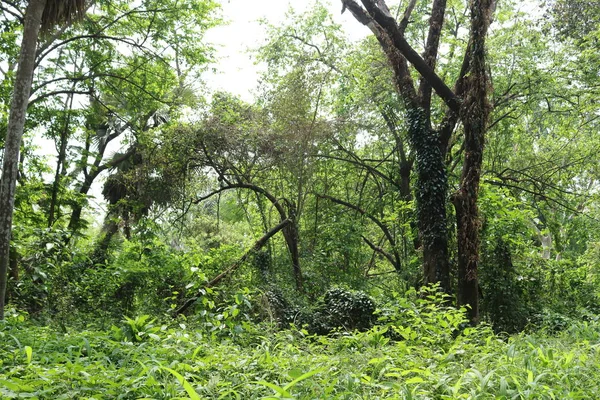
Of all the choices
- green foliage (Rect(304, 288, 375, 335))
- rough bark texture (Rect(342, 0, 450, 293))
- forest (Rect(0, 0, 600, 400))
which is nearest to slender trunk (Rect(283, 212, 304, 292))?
forest (Rect(0, 0, 600, 400))

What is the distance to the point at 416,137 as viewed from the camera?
962 centimetres

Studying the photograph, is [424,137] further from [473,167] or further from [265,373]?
[265,373]

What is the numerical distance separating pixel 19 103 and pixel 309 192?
27.7ft

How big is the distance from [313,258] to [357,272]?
5.60 ft

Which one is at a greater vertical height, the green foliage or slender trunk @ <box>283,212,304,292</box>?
slender trunk @ <box>283,212,304,292</box>

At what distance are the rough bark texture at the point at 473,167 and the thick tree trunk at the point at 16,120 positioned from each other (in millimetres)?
6323

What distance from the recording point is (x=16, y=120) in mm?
5824

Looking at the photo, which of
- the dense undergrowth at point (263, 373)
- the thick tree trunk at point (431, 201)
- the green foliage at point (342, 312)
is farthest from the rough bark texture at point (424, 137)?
the dense undergrowth at point (263, 373)

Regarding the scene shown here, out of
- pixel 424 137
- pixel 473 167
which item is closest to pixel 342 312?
pixel 473 167

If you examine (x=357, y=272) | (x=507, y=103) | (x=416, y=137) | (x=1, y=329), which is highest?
(x=507, y=103)

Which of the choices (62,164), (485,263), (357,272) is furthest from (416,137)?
(62,164)

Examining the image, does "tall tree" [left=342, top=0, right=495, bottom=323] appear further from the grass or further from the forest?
the grass

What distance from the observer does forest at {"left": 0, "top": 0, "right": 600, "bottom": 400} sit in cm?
446

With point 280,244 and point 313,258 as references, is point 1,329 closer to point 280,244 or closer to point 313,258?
point 313,258
